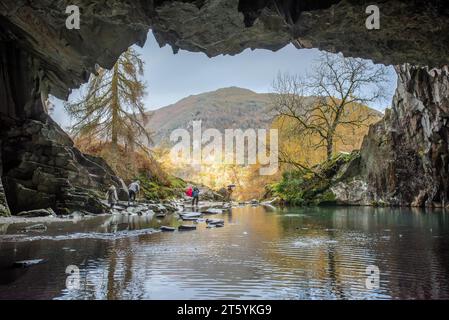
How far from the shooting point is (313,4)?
1016 centimetres

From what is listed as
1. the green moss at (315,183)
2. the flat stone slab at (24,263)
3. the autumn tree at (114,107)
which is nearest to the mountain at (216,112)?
the green moss at (315,183)

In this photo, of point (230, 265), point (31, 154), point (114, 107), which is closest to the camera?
point (230, 265)

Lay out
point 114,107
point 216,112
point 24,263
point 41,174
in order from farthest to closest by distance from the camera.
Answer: point 216,112, point 114,107, point 41,174, point 24,263

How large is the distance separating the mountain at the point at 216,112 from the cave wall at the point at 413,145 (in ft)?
284

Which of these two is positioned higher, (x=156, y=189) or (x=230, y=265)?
(x=156, y=189)

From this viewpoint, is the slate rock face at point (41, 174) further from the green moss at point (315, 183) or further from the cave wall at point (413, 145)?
the green moss at point (315, 183)

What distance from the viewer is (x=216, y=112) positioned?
139 metres

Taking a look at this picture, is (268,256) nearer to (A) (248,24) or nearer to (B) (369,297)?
(B) (369,297)

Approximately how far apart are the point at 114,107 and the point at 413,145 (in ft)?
62.4

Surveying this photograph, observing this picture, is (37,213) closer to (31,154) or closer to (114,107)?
(31,154)

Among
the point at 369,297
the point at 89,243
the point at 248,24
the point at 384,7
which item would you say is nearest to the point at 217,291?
the point at 369,297

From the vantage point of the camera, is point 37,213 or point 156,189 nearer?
point 37,213

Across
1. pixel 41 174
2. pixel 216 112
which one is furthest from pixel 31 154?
pixel 216 112

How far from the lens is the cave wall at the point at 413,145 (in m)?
20.6
